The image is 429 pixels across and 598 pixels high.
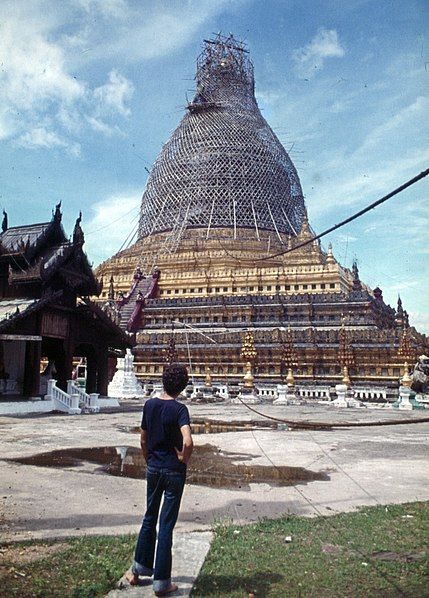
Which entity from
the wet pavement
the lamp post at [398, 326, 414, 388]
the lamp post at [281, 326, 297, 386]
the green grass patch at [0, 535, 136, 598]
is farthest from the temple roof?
the lamp post at [398, 326, 414, 388]

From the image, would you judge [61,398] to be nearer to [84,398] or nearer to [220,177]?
[84,398]

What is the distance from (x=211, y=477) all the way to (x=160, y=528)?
13.0 ft

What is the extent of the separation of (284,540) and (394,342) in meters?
27.2

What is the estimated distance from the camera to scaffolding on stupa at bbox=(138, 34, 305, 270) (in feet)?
157

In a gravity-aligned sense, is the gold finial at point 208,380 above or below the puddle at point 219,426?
above

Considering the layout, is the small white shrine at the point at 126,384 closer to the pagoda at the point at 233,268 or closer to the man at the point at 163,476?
the pagoda at the point at 233,268

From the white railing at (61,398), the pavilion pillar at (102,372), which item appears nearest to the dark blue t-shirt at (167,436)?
the white railing at (61,398)

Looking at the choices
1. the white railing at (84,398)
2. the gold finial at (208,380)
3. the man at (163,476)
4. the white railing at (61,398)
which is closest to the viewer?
the man at (163,476)

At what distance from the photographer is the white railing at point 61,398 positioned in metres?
19.4

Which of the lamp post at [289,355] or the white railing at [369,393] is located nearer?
the white railing at [369,393]

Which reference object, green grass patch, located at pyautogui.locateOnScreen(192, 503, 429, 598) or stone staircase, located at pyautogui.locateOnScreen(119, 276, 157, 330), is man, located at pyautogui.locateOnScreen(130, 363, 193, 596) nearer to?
green grass patch, located at pyautogui.locateOnScreen(192, 503, 429, 598)

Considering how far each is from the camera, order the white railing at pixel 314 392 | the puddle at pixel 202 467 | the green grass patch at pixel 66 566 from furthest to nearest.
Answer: the white railing at pixel 314 392, the puddle at pixel 202 467, the green grass patch at pixel 66 566

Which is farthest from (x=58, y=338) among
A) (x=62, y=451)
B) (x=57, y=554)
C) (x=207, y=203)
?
(x=207, y=203)

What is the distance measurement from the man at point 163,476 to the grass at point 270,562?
279 mm
